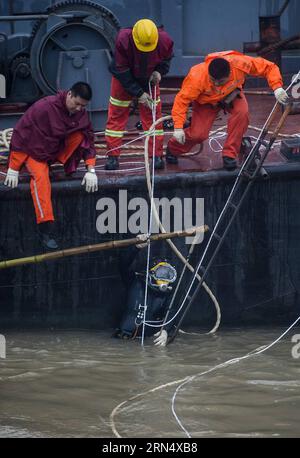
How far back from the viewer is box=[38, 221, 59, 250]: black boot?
884 centimetres

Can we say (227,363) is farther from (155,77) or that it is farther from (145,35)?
(145,35)

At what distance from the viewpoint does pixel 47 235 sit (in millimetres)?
8891

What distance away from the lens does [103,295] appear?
30.2ft

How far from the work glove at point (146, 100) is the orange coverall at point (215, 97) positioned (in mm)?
248

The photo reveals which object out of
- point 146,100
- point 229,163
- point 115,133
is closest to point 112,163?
point 115,133

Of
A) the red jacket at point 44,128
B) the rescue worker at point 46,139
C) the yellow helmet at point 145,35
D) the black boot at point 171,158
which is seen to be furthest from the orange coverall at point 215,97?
the red jacket at point 44,128

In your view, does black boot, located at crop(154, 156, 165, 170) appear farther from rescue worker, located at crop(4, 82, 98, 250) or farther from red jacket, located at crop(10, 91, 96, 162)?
red jacket, located at crop(10, 91, 96, 162)

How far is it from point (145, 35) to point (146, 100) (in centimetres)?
53

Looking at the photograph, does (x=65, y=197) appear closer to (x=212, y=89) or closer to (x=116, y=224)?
(x=116, y=224)

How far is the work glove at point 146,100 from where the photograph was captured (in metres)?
9.02

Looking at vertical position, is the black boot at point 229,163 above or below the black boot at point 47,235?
above

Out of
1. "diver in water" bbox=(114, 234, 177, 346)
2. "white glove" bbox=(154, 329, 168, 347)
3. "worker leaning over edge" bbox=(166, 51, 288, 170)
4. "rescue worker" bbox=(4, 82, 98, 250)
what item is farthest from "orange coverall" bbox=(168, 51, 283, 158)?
"white glove" bbox=(154, 329, 168, 347)

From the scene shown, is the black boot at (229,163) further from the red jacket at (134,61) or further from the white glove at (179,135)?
the red jacket at (134,61)
